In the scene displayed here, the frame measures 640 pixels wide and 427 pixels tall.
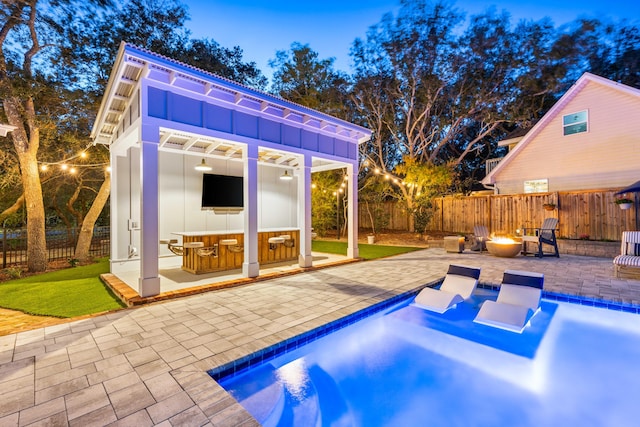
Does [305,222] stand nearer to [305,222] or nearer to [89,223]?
[305,222]

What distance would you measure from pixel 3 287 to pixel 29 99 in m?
5.15

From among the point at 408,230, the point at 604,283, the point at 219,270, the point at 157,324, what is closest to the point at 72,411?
the point at 157,324

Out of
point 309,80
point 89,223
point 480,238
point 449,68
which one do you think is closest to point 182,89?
point 89,223

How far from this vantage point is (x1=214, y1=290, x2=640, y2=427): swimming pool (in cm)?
280

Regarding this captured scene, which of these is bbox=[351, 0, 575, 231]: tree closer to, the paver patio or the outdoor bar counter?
the outdoor bar counter

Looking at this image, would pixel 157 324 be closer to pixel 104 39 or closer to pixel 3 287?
pixel 3 287

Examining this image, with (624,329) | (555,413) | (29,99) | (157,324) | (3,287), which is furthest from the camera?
(29,99)

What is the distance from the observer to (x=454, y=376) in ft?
11.2

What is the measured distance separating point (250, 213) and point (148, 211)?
2009 mm

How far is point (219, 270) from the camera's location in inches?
284

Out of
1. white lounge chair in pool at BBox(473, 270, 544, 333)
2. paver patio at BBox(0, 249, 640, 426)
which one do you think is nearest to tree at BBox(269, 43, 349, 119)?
paver patio at BBox(0, 249, 640, 426)

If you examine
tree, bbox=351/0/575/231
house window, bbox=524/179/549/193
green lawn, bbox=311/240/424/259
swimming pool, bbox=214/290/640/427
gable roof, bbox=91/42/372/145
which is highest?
tree, bbox=351/0/575/231

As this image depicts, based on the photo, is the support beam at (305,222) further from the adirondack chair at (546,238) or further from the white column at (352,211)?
the adirondack chair at (546,238)

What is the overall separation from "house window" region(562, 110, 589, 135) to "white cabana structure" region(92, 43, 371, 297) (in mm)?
9030
